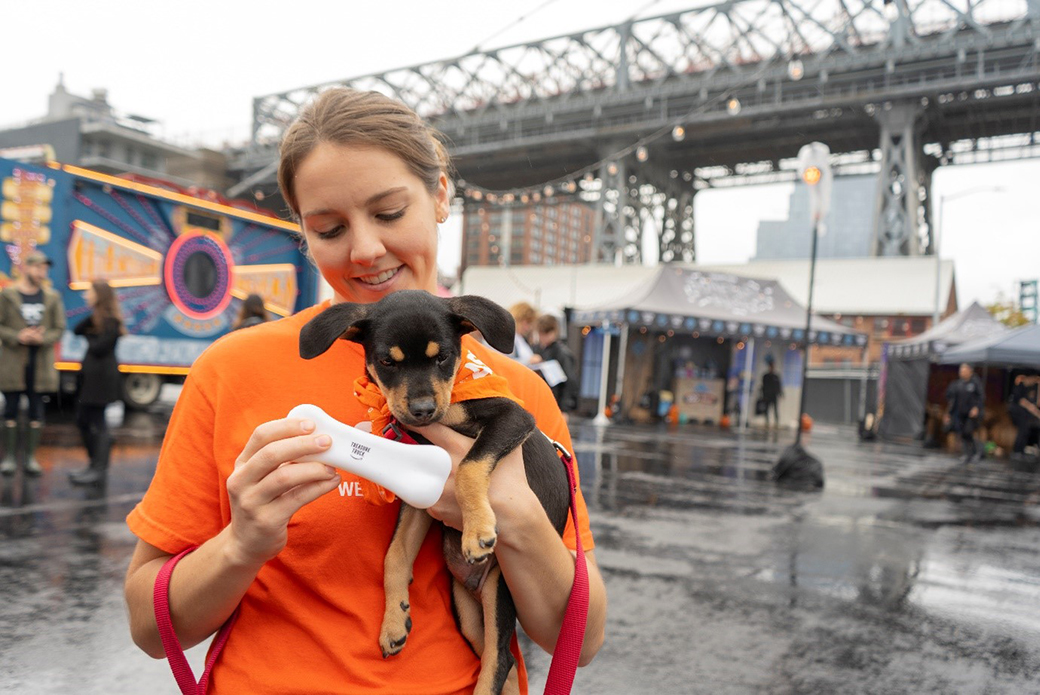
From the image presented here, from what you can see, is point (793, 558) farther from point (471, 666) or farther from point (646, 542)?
point (471, 666)

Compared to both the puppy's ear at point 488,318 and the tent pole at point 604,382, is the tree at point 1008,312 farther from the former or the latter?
the puppy's ear at point 488,318

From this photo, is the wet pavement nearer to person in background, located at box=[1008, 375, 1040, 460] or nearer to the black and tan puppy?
the black and tan puppy

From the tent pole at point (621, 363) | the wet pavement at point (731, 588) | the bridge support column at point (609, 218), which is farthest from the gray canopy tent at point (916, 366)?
the bridge support column at point (609, 218)

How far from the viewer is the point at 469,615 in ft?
5.24

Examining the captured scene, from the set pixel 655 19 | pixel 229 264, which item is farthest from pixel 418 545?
pixel 655 19

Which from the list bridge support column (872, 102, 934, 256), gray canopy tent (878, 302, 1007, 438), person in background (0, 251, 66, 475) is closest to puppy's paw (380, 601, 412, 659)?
person in background (0, 251, 66, 475)

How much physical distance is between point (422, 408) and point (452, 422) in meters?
0.12

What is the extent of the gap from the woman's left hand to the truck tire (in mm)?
14743

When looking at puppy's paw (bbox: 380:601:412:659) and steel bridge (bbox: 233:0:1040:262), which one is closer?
puppy's paw (bbox: 380:601:412:659)

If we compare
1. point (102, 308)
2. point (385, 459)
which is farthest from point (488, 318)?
point (102, 308)

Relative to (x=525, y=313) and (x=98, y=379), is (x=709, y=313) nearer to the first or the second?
(x=525, y=313)

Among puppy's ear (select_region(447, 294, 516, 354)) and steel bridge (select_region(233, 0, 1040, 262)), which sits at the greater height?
steel bridge (select_region(233, 0, 1040, 262))

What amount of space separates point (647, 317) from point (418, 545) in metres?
19.6

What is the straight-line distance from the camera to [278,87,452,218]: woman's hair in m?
1.61
